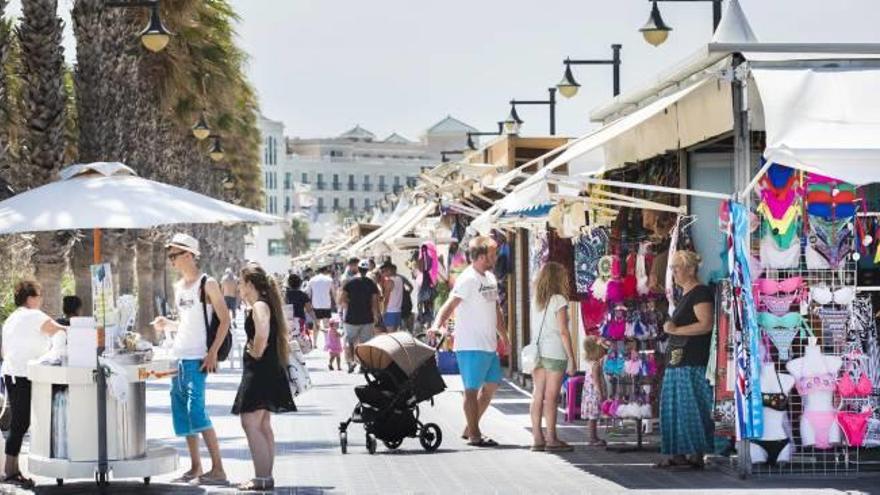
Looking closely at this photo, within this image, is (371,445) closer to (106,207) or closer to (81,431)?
(81,431)

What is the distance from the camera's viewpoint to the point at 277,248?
158 meters

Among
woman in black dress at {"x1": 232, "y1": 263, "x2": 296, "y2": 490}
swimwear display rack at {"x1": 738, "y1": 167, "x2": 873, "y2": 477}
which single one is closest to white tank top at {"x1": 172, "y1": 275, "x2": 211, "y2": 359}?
woman in black dress at {"x1": 232, "y1": 263, "x2": 296, "y2": 490}

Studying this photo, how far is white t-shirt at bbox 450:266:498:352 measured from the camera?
15.2m

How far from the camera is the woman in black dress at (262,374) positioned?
1223 centimetres

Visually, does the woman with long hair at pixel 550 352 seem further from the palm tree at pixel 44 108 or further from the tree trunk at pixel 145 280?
the tree trunk at pixel 145 280

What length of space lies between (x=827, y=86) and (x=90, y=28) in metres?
18.2

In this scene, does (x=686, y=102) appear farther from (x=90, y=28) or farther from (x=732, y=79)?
(x=90, y=28)

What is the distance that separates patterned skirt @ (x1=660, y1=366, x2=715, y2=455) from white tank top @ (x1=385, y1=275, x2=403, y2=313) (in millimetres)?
15553

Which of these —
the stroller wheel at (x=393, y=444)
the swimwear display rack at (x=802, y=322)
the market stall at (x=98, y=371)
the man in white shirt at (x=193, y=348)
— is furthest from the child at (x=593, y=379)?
the man in white shirt at (x=193, y=348)

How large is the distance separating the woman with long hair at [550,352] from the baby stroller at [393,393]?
2.84ft

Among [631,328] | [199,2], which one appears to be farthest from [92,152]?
[631,328]

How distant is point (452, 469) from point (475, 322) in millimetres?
2003

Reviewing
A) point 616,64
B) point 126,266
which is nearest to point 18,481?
point 616,64

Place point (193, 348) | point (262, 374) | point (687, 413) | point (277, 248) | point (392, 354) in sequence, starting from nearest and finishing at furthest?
point (262, 374), point (193, 348), point (687, 413), point (392, 354), point (277, 248)
